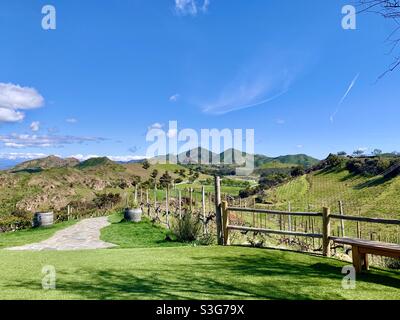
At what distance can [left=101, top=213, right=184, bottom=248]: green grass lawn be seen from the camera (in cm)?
1105

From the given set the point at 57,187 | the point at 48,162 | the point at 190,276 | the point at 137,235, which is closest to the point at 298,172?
the point at 57,187

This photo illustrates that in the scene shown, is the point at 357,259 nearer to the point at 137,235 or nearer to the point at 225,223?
the point at 225,223

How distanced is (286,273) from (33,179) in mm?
41410

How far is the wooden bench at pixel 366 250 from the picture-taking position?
553 centimetres

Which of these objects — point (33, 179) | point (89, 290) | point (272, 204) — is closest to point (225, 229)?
point (89, 290)

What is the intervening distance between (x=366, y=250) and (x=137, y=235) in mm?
8502

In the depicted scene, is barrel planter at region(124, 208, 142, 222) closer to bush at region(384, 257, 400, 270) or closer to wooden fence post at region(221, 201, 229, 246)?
wooden fence post at region(221, 201, 229, 246)

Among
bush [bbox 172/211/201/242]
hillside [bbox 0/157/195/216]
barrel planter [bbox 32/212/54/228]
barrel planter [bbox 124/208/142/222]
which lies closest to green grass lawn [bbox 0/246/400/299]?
bush [bbox 172/211/201/242]

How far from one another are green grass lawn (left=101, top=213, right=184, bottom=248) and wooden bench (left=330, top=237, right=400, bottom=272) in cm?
541

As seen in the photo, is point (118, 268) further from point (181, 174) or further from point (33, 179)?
point (181, 174)

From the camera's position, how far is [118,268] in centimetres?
666

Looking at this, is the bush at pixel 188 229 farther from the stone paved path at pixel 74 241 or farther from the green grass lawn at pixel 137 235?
the stone paved path at pixel 74 241

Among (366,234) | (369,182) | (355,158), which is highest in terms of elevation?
(355,158)
